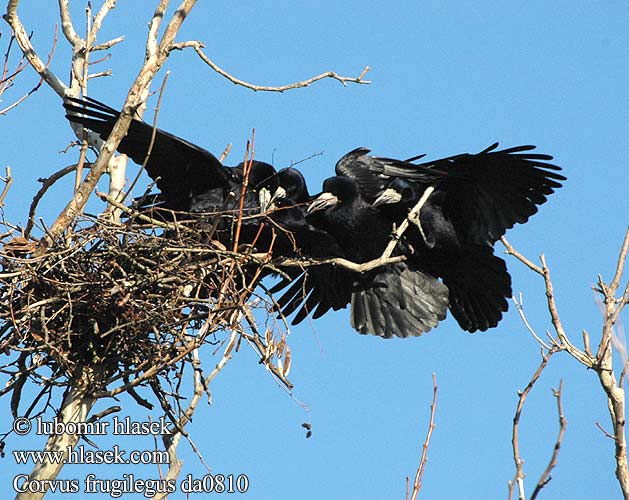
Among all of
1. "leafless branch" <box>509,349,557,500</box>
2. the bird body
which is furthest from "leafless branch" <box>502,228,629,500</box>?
the bird body

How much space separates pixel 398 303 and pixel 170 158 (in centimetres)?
190

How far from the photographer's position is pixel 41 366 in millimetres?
4980

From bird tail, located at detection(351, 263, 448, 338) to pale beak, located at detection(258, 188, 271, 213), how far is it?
106cm

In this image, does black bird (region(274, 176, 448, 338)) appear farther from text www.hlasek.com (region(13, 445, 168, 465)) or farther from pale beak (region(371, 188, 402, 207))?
text www.hlasek.com (region(13, 445, 168, 465))

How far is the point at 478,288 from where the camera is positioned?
7.04m

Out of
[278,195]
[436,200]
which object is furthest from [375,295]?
[278,195]

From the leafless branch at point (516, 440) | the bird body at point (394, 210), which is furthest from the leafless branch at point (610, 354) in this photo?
the bird body at point (394, 210)

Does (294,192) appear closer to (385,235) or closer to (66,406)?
(385,235)

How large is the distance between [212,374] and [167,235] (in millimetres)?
730

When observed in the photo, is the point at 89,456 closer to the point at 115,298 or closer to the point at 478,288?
the point at 115,298

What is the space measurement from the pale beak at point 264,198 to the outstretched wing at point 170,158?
0.93 ft

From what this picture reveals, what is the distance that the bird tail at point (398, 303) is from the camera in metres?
7.11

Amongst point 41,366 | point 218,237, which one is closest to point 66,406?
point 41,366

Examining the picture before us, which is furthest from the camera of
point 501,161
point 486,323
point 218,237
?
point 486,323
